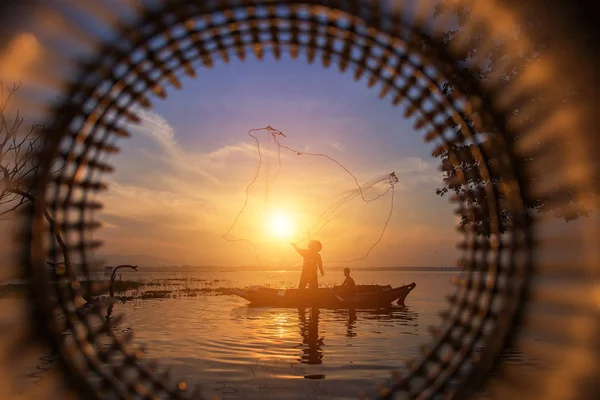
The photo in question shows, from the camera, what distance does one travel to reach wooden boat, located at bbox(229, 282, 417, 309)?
19.5 metres

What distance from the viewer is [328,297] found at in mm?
19484

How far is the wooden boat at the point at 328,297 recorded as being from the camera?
1951 cm

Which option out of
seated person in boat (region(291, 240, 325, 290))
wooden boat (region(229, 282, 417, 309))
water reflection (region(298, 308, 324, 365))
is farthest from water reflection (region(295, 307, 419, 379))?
seated person in boat (region(291, 240, 325, 290))

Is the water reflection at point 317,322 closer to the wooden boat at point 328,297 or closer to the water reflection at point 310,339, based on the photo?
the water reflection at point 310,339

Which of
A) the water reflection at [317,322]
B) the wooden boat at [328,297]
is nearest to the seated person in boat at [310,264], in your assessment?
the wooden boat at [328,297]

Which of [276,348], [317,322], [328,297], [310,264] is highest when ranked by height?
[310,264]

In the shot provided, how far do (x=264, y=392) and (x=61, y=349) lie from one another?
165 inches

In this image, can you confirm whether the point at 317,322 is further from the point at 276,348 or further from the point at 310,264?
the point at 276,348

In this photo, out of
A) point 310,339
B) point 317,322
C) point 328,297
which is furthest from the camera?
point 328,297

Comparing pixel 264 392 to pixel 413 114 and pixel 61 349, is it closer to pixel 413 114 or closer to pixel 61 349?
pixel 61 349

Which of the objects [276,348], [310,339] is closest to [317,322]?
[310,339]

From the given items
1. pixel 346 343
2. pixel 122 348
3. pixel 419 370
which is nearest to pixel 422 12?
pixel 419 370

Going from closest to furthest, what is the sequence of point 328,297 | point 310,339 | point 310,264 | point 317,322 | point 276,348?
point 276,348
point 310,339
point 317,322
point 328,297
point 310,264

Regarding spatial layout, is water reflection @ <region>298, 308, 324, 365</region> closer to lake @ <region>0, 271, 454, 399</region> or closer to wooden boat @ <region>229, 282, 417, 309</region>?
lake @ <region>0, 271, 454, 399</region>
